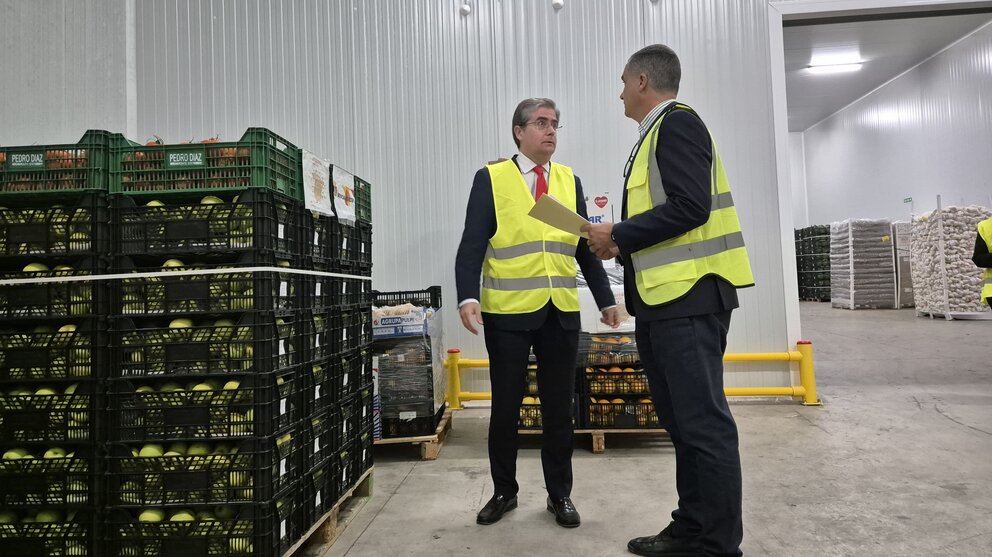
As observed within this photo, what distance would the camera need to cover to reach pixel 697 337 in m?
2.03

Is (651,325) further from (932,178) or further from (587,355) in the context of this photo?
(932,178)

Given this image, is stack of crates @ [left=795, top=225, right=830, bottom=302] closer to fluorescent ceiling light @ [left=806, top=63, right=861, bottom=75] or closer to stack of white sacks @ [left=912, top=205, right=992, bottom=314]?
fluorescent ceiling light @ [left=806, top=63, right=861, bottom=75]

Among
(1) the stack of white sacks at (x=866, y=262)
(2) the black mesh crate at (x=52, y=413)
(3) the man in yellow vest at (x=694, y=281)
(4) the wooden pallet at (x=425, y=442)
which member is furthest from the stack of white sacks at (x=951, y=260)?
(2) the black mesh crate at (x=52, y=413)

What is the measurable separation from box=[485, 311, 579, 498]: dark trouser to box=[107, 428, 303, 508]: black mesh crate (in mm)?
1095

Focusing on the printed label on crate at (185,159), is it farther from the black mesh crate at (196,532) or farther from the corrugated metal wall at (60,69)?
the corrugated metal wall at (60,69)

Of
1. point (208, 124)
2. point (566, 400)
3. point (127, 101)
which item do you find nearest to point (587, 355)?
point (566, 400)

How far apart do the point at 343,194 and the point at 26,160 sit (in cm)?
131

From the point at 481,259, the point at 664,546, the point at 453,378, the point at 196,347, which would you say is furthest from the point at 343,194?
the point at 453,378

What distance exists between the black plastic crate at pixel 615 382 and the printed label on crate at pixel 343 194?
215 centimetres

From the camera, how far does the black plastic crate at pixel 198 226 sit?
86.9 inches

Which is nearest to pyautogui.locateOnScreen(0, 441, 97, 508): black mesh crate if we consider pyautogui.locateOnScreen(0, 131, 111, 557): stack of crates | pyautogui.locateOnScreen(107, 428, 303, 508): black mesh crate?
pyautogui.locateOnScreen(0, 131, 111, 557): stack of crates

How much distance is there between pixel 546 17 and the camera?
577cm

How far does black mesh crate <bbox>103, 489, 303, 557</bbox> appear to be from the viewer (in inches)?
84.2

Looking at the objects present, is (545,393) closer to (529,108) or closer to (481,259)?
(481,259)
